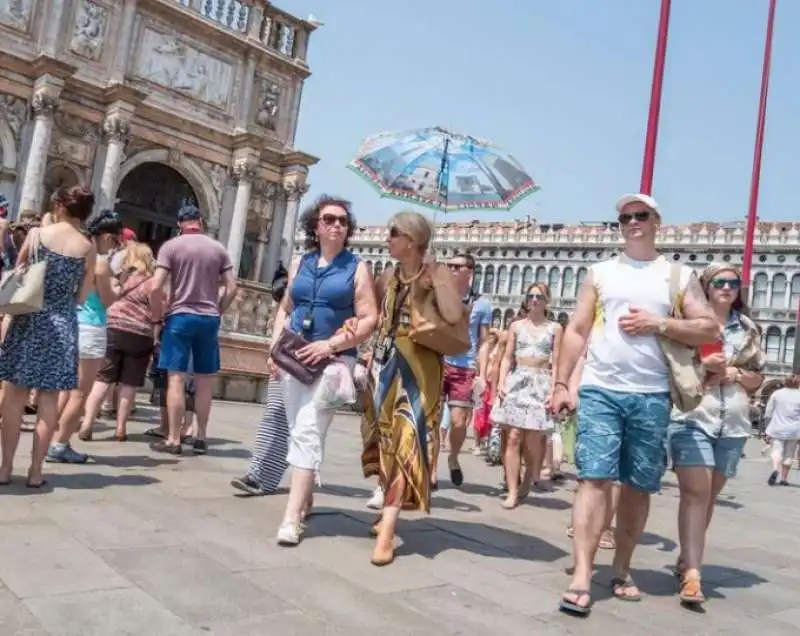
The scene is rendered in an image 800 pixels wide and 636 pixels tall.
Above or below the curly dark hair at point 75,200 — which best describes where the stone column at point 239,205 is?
above

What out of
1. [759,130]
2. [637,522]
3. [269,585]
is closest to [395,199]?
[637,522]

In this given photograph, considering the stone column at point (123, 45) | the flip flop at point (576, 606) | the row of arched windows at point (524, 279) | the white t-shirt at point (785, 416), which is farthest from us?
the row of arched windows at point (524, 279)

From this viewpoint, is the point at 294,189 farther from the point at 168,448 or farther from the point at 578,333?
the point at 578,333

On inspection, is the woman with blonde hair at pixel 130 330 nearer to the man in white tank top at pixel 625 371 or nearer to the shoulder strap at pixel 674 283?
the man in white tank top at pixel 625 371

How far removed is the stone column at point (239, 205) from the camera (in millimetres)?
19125

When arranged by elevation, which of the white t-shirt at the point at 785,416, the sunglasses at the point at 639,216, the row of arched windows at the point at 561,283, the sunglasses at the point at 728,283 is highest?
the row of arched windows at the point at 561,283

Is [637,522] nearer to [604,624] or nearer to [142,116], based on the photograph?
[604,624]

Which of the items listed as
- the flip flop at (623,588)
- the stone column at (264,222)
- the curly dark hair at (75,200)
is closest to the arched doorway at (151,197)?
the stone column at (264,222)

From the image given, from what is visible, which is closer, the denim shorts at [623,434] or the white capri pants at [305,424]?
the denim shorts at [623,434]

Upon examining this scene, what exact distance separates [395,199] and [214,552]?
4.52m

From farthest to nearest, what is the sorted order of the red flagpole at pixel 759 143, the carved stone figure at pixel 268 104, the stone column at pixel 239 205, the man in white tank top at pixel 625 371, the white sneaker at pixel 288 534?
the carved stone figure at pixel 268 104 < the stone column at pixel 239 205 < the red flagpole at pixel 759 143 < the white sneaker at pixel 288 534 < the man in white tank top at pixel 625 371

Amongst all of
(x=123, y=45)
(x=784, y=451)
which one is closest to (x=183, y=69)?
(x=123, y=45)

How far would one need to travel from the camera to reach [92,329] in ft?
19.4

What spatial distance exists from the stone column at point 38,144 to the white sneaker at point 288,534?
43.9ft
